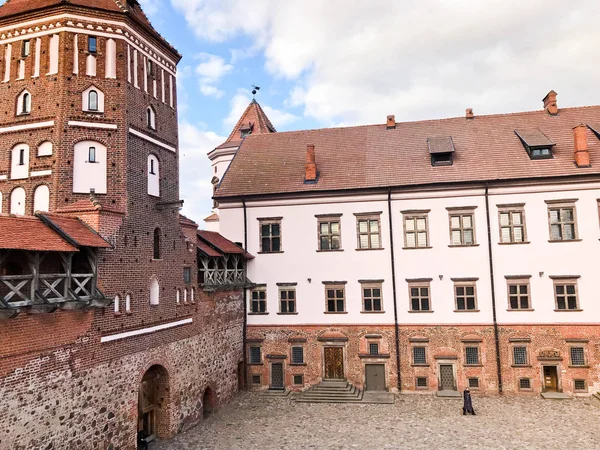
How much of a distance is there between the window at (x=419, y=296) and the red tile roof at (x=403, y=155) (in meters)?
5.11

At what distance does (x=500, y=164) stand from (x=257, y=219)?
1296 cm

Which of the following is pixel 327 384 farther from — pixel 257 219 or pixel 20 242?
pixel 20 242

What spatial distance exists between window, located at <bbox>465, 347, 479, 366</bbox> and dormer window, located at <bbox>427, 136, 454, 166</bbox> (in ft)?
30.9

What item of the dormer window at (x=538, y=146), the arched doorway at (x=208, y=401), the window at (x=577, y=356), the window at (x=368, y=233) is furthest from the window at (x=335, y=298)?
the dormer window at (x=538, y=146)

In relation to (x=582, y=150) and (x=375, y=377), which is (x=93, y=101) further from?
(x=582, y=150)

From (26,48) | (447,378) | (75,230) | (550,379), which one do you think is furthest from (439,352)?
(26,48)

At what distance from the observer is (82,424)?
490 inches

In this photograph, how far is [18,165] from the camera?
15.0 meters

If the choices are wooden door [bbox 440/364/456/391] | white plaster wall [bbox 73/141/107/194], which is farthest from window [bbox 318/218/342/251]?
white plaster wall [bbox 73/141/107/194]

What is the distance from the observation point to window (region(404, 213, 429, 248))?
2262 centimetres

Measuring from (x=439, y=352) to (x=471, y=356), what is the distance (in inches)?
59.5

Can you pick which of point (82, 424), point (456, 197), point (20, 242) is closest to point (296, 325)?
point (456, 197)

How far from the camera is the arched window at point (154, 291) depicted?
16109 millimetres

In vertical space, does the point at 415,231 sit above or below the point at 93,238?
above
